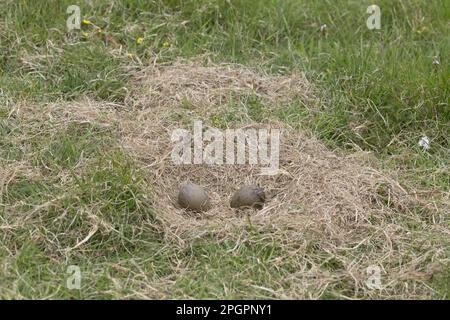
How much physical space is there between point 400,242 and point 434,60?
5.13 feet

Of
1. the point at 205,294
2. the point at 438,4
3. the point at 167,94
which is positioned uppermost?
the point at 438,4

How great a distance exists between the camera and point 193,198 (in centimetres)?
446

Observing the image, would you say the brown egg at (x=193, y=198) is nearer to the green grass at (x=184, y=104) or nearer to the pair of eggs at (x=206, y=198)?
the pair of eggs at (x=206, y=198)

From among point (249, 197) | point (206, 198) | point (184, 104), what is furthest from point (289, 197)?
point (184, 104)

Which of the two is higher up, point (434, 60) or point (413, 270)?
point (434, 60)

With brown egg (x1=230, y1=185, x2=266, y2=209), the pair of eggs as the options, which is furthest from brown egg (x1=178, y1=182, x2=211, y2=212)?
brown egg (x1=230, y1=185, x2=266, y2=209)

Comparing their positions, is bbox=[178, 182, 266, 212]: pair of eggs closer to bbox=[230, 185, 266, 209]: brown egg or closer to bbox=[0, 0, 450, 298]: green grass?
bbox=[230, 185, 266, 209]: brown egg

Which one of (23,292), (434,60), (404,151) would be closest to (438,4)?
(434,60)

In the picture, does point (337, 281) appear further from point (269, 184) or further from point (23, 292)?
point (23, 292)

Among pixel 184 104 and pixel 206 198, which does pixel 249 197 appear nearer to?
pixel 206 198

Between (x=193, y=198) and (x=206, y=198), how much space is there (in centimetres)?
8

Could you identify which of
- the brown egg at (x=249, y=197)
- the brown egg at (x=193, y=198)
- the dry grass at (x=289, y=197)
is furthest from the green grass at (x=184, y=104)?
the brown egg at (x=249, y=197)

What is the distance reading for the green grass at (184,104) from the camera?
13.5ft

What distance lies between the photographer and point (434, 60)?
18.0 ft
